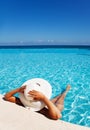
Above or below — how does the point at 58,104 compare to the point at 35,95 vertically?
below

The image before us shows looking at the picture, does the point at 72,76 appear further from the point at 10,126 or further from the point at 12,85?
the point at 10,126

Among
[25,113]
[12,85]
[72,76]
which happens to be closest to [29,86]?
[25,113]

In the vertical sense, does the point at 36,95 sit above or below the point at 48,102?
above

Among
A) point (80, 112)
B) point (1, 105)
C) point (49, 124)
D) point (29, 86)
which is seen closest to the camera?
point (49, 124)

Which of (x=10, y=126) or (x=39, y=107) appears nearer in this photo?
(x=10, y=126)

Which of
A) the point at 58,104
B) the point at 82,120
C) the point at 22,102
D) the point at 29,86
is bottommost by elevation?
the point at 82,120

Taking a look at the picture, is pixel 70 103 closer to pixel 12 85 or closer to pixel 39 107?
pixel 39 107

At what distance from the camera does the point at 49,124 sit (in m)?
3.28

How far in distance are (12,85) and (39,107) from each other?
4.21 metres

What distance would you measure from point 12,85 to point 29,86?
167 inches

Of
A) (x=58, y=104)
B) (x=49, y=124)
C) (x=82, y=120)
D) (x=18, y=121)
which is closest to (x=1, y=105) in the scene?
(x=18, y=121)

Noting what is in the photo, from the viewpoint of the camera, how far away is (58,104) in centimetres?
460

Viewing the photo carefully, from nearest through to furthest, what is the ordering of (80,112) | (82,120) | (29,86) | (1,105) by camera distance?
1. (29,86)
2. (1,105)
3. (82,120)
4. (80,112)

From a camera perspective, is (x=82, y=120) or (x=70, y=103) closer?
(x=82, y=120)
